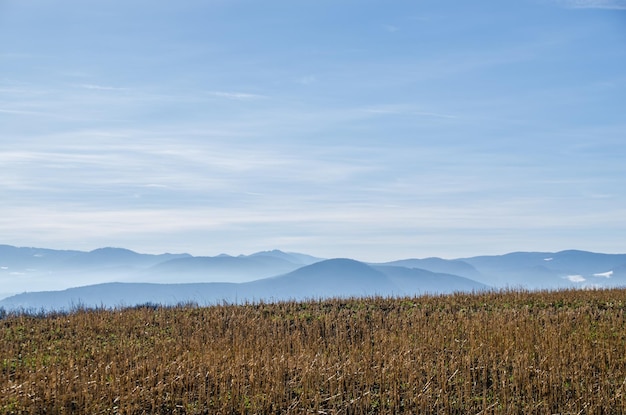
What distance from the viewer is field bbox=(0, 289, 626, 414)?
13992 mm

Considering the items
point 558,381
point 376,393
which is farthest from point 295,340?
point 558,381

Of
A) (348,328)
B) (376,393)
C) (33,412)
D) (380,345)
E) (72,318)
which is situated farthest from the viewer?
(72,318)

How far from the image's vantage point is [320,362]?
16469 mm

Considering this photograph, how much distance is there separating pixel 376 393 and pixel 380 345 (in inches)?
158

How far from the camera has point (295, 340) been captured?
2044 centimetres

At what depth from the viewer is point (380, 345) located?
1875 cm

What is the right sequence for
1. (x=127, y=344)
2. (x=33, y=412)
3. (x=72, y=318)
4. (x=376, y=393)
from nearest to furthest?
1. (x=33, y=412)
2. (x=376, y=393)
3. (x=127, y=344)
4. (x=72, y=318)

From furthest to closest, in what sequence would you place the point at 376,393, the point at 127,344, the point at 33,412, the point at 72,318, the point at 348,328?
the point at 72,318 < the point at 348,328 < the point at 127,344 < the point at 376,393 < the point at 33,412

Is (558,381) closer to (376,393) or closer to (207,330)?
(376,393)

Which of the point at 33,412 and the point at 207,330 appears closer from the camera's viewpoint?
the point at 33,412

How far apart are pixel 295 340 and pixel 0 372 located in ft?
26.5

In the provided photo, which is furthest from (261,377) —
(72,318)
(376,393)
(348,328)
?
(72,318)

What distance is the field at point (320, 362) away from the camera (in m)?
14.0

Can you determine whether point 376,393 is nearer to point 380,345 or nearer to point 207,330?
point 380,345
